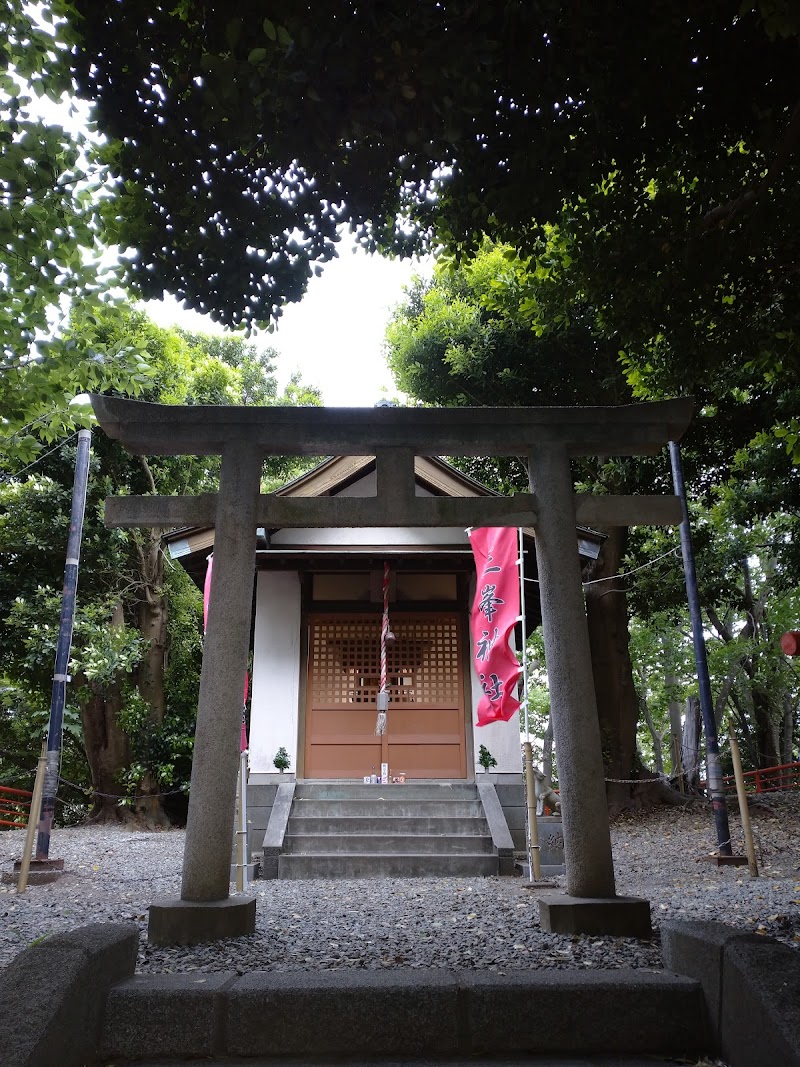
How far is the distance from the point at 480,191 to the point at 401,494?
2388mm

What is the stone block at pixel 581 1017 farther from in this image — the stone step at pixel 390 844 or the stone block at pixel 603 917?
the stone step at pixel 390 844

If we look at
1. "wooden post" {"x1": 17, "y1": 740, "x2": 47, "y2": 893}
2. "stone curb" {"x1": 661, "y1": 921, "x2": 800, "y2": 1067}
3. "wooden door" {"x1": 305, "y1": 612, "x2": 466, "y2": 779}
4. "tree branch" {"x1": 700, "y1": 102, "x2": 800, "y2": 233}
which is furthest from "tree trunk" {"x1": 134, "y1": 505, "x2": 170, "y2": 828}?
"stone curb" {"x1": 661, "y1": 921, "x2": 800, "y2": 1067}

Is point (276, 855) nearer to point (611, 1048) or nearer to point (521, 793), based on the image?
point (521, 793)

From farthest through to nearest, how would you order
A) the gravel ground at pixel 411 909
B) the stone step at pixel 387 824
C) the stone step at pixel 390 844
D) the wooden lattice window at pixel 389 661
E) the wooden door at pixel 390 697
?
the wooden lattice window at pixel 389 661 < the wooden door at pixel 390 697 < the stone step at pixel 387 824 < the stone step at pixel 390 844 < the gravel ground at pixel 411 909

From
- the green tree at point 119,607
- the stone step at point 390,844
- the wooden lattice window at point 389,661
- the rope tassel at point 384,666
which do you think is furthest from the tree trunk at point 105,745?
the stone step at point 390,844

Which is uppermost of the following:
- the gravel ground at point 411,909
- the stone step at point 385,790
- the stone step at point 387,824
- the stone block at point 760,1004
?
the stone step at point 385,790

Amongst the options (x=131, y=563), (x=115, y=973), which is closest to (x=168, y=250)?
(x=115, y=973)

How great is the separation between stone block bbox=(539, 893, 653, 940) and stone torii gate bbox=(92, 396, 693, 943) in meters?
0.32

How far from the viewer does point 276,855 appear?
29.4ft

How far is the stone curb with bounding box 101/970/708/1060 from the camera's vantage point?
3.46 m

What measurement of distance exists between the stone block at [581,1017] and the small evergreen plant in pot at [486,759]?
730 centimetres

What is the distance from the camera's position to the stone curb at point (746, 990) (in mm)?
2906

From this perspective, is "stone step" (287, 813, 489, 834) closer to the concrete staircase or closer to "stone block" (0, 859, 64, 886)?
the concrete staircase

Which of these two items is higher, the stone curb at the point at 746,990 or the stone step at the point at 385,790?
the stone step at the point at 385,790
